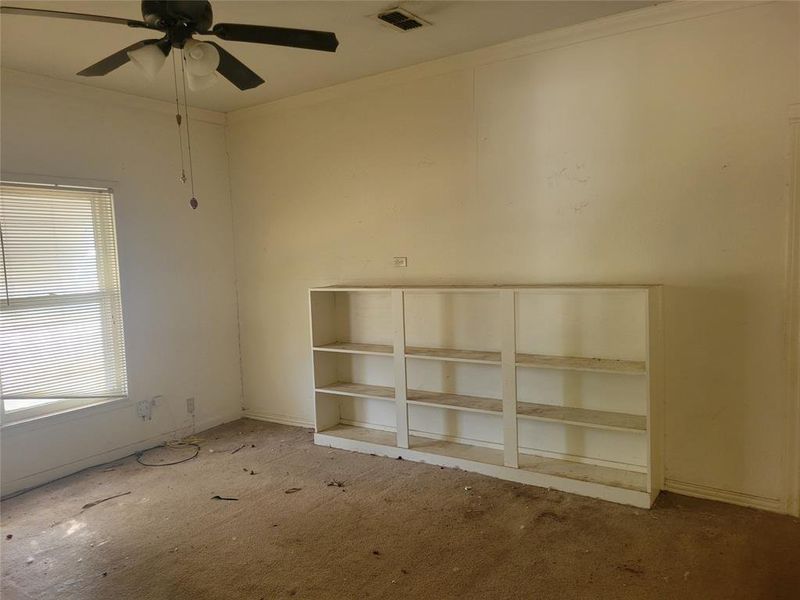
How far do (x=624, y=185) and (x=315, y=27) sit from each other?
77.6 inches

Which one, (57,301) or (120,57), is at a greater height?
(120,57)

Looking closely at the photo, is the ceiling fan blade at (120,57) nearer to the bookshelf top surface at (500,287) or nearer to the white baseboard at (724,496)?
the bookshelf top surface at (500,287)

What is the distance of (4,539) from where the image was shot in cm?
291

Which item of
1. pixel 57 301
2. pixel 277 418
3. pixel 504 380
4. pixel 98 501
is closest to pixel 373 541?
pixel 504 380

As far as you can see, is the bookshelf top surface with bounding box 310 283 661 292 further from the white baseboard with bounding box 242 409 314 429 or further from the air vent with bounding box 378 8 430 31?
the air vent with bounding box 378 8 430 31

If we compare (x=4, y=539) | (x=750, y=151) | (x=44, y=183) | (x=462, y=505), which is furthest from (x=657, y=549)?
(x=44, y=183)

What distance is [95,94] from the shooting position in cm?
387

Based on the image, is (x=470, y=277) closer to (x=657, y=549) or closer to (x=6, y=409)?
(x=657, y=549)

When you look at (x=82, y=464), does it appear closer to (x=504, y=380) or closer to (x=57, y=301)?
(x=57, y=301)

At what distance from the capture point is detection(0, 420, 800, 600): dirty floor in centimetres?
236

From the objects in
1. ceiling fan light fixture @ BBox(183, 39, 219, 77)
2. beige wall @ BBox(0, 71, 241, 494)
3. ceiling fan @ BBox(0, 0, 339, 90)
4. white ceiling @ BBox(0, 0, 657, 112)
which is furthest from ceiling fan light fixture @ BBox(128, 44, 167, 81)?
beige wall @ BBox(0, 71, 241, 494)

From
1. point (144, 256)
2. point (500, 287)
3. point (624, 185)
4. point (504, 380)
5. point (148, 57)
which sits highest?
point (148, 57)

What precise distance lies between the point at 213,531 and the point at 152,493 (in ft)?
2.44

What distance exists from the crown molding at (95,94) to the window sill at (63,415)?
2.14 metres
